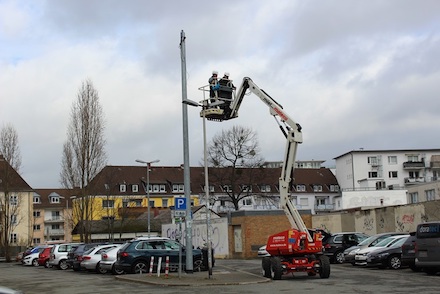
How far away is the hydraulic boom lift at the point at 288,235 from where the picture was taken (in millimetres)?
20828

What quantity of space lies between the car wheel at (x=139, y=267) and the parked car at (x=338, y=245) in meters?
11.4

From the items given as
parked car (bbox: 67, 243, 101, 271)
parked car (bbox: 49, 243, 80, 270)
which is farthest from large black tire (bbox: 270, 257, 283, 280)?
parked car (bbox: 49, 243, 80, 270)

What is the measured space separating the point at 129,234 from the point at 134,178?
26.6 meters

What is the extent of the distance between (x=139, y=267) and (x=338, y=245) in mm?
12362

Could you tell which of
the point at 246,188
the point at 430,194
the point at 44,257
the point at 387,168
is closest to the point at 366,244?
the point at 44,257

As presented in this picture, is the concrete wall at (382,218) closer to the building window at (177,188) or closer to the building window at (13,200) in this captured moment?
the building window at (13,200)

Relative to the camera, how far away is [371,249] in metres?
26.9

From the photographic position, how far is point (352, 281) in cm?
1973

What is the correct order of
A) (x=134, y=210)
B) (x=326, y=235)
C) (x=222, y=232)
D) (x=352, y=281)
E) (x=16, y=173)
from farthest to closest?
(x=134, y=210)
(x=16, y=173)
(x=222, y=232)
(x=326, y=235)
(x=352, y=281)

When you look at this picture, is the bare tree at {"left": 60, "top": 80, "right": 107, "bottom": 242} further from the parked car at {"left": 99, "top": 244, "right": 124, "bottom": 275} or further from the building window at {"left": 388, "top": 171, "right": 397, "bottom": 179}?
the building window at {"left": 388, "top": 171, "right": 397, "bottom": 179}

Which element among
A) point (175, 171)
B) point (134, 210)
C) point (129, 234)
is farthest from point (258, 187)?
point (175, 171)

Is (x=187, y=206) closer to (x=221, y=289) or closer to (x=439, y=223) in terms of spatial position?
(x=221, y=289)

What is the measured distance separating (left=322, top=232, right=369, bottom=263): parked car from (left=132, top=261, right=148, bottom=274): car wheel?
37.6 feet

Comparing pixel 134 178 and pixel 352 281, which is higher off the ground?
pixel 134 178
